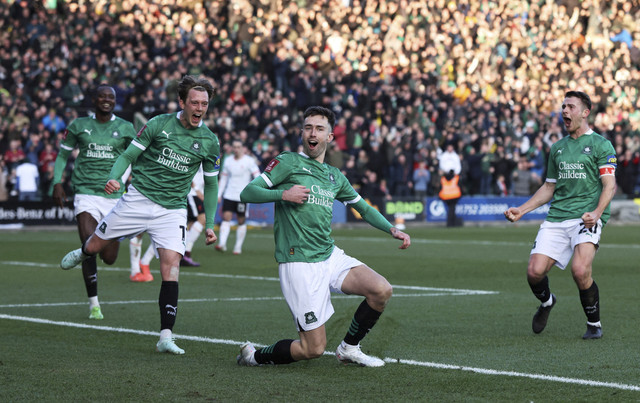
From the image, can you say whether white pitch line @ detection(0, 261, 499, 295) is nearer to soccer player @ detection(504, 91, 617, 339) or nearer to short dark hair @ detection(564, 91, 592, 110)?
soccer player @ detection(504, 91, 617, 339)

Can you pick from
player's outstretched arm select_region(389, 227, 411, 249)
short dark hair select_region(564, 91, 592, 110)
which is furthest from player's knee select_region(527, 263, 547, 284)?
player's outstretched arm select_region(389, 227, 411, 249)

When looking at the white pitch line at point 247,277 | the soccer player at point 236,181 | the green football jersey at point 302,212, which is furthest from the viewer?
the soccer player at point 236,181

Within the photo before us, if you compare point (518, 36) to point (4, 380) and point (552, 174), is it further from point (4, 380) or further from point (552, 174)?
point (4, 380)

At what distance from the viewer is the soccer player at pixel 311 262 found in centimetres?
796

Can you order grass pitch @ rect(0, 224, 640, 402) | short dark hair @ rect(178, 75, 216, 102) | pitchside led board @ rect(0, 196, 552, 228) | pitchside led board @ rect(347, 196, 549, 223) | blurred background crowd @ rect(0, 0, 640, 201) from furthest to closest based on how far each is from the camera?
pitchside led board @ rect(347, 196, 549, 223)
pitchside led board @ rect(0, 196, 552, 228)
blurred background crowd @ rect(0, 0, 640, 201)
short dark hair @ rect(178, 75, 216, 102)
grass pitch @ rect(0, 224, 640, 402)

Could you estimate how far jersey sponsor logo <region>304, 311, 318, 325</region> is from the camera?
7.93 m

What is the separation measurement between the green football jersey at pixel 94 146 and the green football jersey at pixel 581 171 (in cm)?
470

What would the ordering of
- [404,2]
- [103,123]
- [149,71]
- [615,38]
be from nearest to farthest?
[103,123]
[149,71]
[404,2]
[615,38]

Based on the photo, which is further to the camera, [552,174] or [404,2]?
[404,2]

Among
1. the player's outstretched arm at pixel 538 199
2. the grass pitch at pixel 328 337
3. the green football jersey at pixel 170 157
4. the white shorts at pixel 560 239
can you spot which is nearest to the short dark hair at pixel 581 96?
the player's outstretched arm at pixel 538 199

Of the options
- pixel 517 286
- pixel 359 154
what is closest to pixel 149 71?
pixel 359 154

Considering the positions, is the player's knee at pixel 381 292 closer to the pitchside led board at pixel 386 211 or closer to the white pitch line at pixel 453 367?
the white pitch line at pixel 453 367

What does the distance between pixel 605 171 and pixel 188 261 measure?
10074 mm

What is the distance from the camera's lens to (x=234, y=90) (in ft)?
103
